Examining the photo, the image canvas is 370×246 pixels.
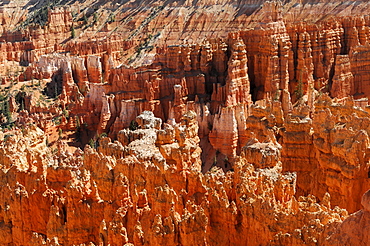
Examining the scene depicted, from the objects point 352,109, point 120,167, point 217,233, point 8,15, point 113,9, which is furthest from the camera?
point 8,15

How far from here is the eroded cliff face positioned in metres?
16.6

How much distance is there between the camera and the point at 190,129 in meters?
30.5

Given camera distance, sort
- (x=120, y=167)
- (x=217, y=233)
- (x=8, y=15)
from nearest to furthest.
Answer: (x=217, y=233) < (x=120, y=167) < (x=8, y=15)

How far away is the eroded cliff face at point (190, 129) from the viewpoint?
654 inches

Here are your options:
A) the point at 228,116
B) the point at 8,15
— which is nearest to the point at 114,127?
the point at 228,116

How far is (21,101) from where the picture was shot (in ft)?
211

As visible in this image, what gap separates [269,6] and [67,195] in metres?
33.4

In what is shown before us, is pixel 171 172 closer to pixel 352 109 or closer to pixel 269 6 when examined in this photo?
pixel 352 109

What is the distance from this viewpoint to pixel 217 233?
1650cm

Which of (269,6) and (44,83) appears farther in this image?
(44,83)

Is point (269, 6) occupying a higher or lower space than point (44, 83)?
higher

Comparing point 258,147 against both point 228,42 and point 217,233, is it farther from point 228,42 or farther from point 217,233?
point 228,42

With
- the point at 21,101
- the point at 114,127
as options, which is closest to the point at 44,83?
the point at 21,101

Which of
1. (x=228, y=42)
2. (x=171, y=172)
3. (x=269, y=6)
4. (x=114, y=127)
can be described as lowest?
(x=114, y=127)
